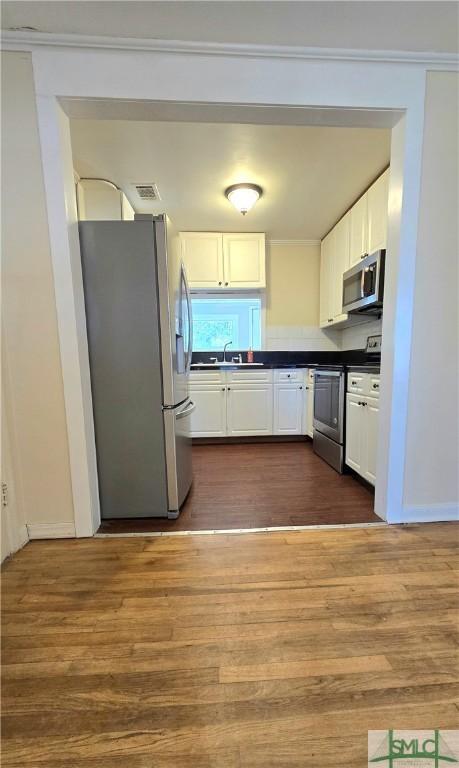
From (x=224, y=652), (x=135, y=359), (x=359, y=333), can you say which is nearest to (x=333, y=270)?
(x=359, y=333)

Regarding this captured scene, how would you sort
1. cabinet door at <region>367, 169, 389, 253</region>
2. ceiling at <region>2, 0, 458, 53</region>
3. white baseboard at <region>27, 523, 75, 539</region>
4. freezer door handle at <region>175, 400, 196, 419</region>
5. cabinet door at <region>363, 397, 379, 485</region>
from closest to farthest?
ceiling at <region>2, 0, 458, 53</region> < white baseboard at <region>27, 523, 75, 539</region> < freezer door handle at <region>175, 400, 196, 419</region> < cabinet door at <region>363, 397, 379, 485</region> < cabinet door at <region>367, 169, 389, 253</region>

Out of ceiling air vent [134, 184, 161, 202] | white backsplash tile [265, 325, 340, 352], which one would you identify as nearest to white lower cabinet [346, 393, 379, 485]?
white backsplash tile [265, 325, 340, 352]

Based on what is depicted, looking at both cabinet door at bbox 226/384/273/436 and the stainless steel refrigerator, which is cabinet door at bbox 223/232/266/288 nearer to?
cabinet door at bbox 226/384/273/436

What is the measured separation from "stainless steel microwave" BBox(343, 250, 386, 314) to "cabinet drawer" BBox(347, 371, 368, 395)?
2.14 feet

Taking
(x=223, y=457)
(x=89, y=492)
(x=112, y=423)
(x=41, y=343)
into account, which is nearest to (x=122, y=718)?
(x=89, y=492)

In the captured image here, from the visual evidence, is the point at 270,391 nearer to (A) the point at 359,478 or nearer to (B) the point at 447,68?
(A) the point at 359,478

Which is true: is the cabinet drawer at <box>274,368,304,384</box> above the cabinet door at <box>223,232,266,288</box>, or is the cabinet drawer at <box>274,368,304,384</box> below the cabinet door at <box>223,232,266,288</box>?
below

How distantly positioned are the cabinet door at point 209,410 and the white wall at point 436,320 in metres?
2.02

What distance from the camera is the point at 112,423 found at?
1.74 meters

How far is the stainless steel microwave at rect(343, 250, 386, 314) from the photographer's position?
2.34 meters

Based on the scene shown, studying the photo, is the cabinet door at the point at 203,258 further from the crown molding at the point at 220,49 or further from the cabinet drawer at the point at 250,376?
the crown molding at the point at 220,49

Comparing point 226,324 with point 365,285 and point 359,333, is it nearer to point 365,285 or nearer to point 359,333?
point 359,333

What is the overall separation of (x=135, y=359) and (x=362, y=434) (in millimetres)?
1656

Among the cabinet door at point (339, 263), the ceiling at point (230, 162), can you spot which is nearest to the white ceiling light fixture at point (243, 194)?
the ceiling at point (230, 162)
